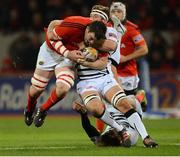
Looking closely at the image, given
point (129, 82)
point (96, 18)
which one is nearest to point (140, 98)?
point (129, 82)

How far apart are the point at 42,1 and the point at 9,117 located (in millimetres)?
3937

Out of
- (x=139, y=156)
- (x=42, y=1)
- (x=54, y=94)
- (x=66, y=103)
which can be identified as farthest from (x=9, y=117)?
(x=139, y=156)

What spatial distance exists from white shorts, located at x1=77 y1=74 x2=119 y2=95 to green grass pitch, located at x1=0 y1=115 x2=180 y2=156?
0.77 meters

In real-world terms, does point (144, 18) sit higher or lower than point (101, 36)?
lower

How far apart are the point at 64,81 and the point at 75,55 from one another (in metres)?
0.64

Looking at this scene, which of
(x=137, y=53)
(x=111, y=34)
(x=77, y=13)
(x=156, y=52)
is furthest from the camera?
(x=77, y=13)

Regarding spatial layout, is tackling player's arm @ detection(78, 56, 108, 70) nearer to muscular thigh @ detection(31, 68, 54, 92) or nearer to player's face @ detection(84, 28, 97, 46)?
player's face @ detection(84, 28, 97, 46)

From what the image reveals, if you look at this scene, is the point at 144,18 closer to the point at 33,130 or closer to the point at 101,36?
the point at 33,130

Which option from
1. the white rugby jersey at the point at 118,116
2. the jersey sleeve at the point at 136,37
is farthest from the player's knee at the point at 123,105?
the jersey sleeve at the point at 136,37

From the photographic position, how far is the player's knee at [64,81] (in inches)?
446

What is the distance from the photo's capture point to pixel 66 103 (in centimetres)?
1988

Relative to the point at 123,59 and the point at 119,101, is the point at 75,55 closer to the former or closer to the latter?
the point at 119,101

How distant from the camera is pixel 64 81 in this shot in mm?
11328

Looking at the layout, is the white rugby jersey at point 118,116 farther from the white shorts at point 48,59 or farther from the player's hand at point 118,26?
the player's hand at point 118,26
